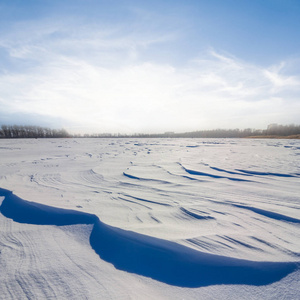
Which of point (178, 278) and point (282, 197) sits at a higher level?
point (282, 197)

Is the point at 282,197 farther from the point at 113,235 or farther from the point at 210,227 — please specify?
the point at 113,235

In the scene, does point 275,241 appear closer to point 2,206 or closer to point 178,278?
point 178,278

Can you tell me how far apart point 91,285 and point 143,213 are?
0.80 metres

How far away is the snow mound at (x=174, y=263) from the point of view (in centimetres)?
92

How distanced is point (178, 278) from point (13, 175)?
347cm

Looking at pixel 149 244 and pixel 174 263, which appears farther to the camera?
pixel 149 244

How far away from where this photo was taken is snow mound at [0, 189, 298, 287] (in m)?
0.92

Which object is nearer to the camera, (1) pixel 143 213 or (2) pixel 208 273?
(2) pixel 208 273

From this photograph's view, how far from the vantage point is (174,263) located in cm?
103

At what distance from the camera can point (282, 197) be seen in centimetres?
202

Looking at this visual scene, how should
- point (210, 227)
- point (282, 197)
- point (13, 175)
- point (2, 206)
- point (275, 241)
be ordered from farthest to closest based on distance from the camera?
1. point (13, 175)
2. point (282, 197)
3. point (2, 206)
4. point (210, 227)
5. point (275, 241)

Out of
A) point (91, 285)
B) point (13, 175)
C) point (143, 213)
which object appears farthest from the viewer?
point (13, 175)

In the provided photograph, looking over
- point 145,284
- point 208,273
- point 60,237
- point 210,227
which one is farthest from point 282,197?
point 60,237

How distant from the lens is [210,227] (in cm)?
137
